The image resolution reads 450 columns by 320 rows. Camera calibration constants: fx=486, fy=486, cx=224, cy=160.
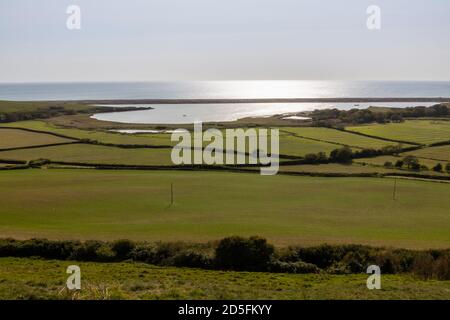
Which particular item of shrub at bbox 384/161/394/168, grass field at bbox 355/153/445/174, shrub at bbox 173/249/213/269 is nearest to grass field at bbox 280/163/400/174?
shrub at bbox 384/161/394/168

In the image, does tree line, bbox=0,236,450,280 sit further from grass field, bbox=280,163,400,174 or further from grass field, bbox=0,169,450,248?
grass field, bbox=280,163,400,174

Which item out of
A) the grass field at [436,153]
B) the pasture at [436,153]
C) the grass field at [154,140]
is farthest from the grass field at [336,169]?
the pasture at [436,153]

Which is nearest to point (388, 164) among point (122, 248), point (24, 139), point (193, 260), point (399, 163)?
point (399, 163)

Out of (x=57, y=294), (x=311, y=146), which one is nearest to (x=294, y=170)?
(x=311, y=146)

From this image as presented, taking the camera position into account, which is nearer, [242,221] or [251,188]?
[242,221]
